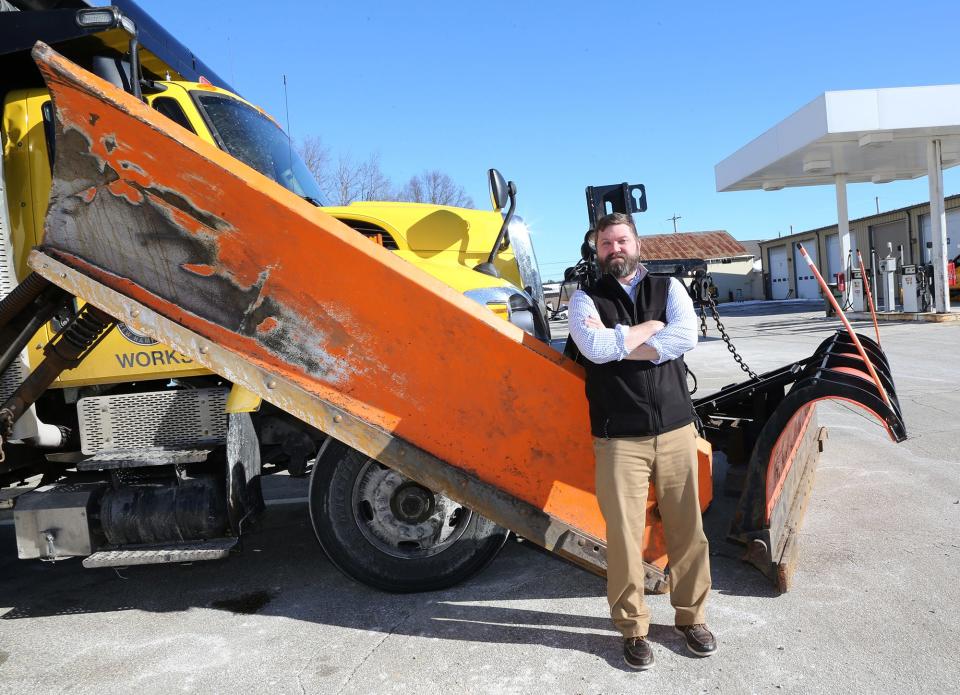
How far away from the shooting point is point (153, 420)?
351 centimetres

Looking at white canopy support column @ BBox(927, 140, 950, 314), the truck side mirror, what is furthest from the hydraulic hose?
white canopy support column @ BBox(927, 140, 950, 314)

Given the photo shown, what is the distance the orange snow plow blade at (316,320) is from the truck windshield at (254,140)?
1064mm

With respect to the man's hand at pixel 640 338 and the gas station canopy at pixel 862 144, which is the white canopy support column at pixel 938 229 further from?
the man's hand at pixel 640 338

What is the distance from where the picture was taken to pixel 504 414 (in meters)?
3.01

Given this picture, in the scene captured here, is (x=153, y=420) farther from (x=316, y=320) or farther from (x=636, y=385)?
(x=636, y=385)

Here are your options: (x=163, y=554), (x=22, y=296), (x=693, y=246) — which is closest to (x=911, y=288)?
(x=163, y=554)

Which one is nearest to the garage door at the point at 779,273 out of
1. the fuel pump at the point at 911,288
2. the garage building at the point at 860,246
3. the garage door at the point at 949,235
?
the garage building at the point at 860,246

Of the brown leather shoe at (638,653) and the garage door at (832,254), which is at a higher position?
the garage door at (832,254)

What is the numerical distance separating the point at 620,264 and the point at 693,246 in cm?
5503

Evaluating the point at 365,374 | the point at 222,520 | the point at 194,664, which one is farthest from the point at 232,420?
the point at 194,664

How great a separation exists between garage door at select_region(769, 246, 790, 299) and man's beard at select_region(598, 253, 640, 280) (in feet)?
140

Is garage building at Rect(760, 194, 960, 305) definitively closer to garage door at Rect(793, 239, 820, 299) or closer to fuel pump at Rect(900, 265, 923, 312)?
garage door at Rect(793, 239, 820, 299)

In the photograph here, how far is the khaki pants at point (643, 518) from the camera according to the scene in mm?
2820

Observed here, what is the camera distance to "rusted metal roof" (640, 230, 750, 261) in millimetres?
52500
